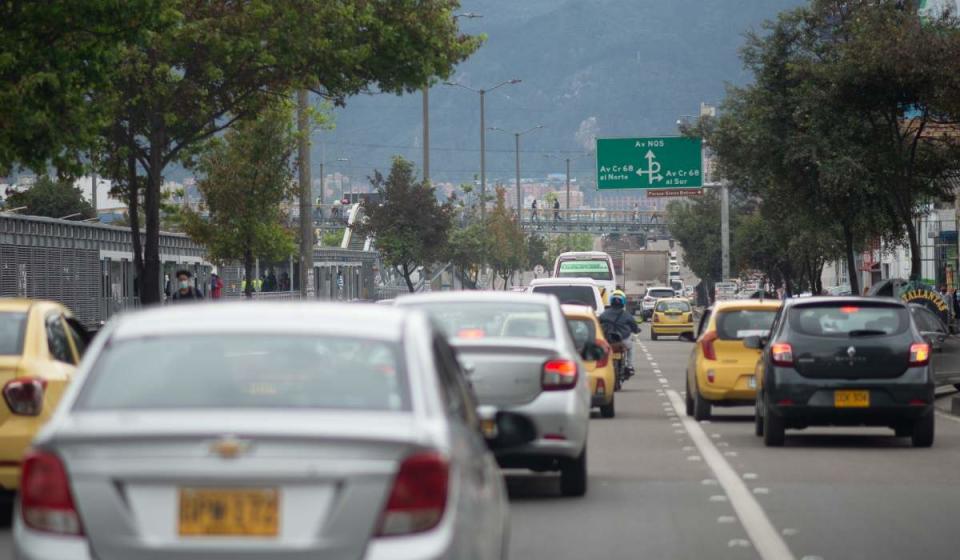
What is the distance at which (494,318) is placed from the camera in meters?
13.9

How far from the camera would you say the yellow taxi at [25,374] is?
11.8m

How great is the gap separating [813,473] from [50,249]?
82.2ft

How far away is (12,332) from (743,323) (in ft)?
40.0

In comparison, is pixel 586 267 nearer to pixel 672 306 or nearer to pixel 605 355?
pixel 672 306

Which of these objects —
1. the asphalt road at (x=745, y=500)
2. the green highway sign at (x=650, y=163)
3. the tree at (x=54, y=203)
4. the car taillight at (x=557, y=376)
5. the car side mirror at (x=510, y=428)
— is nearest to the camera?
the car side mirror at (x=510, y=428)

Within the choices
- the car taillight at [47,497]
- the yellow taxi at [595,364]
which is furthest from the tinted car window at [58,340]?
the yellow taxi at [595,364]

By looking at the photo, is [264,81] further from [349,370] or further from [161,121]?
[349,370]

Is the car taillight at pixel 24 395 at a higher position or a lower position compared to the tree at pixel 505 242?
lower

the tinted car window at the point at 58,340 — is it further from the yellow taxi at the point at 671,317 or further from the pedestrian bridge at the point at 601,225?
the pedestrian bridge at the point at 601,225

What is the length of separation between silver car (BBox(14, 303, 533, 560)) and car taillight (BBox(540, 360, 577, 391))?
21.0 ft

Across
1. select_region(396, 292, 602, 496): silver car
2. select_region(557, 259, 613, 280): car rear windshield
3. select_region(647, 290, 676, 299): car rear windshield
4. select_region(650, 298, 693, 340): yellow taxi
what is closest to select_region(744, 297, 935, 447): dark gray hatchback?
select_region(396, 292, 602, 496): silver car

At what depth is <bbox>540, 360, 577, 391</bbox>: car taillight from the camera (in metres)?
12.9

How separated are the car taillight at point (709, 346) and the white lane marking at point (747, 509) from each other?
299 cm

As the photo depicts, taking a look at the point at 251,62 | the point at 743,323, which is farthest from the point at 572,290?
the point at 743,323
